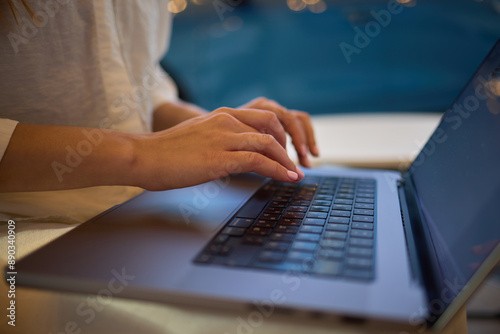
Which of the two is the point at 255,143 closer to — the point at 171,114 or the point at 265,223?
the point at 265,223

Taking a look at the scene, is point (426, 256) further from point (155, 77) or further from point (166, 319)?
Answer: point (155, 77)

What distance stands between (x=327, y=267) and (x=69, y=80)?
0.45m

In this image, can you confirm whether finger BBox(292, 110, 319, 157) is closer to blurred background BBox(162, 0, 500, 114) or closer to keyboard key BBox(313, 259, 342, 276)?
keyboard key BBox(313, 259, 342, 276)

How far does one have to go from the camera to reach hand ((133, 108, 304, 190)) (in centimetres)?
45

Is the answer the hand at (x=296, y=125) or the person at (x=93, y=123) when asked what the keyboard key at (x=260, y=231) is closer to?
the person at (x=93, y=123)

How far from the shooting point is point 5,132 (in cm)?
42

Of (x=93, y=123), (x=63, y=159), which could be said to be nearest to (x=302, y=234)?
(x=63, y=159)

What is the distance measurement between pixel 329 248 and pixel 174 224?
0.56ft

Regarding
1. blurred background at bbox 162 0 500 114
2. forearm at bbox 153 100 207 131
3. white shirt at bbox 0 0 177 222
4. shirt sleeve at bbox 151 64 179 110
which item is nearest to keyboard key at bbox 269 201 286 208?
white shirt at bbox 0 0 177 222

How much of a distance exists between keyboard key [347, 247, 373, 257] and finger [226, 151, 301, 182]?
158 mm

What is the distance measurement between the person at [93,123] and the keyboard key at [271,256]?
5.5 inches

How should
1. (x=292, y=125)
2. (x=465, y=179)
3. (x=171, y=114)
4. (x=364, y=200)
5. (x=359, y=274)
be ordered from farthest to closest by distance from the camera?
(x=171, y=114) → (x=292, y=125) → (x=364, y=200) → (x=465, y=179) → (x=359, y=274)

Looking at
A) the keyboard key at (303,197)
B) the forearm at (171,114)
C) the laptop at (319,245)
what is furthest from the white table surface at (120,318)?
the forearm at (171,114)

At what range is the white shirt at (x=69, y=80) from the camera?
49 cm
